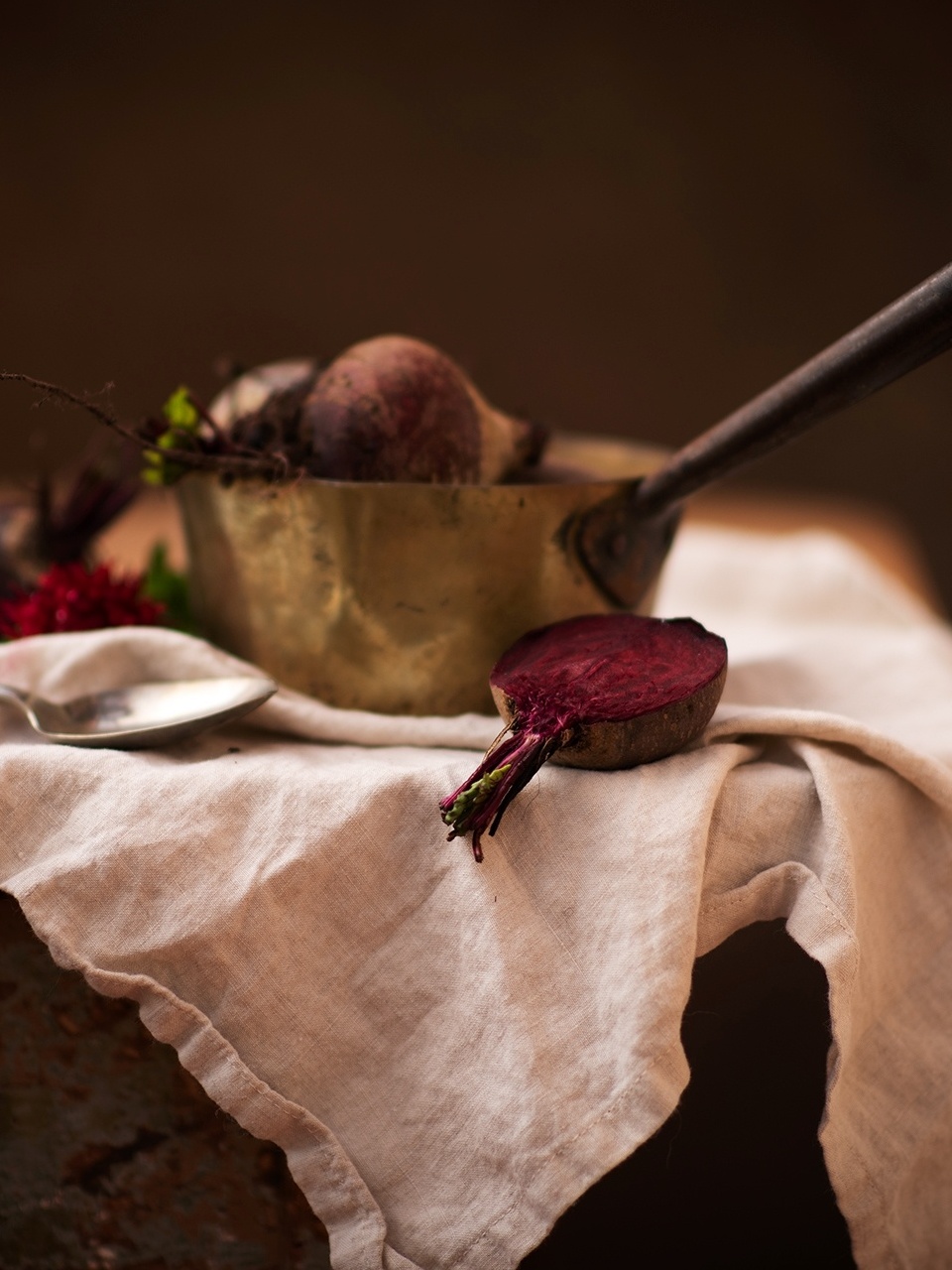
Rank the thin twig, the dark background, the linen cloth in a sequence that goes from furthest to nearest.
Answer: the dark background < the thin twig < the linen cloth

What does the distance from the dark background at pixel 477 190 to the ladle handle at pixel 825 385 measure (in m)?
1.76

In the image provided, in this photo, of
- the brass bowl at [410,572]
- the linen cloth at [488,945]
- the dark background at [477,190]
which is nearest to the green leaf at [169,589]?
the brass bowl at [410,572]

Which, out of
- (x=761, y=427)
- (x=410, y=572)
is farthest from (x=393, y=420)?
(x=761, y=427)

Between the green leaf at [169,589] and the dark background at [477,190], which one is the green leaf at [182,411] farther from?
the dark background at [477,190]

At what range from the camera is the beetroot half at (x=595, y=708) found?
0.48 m

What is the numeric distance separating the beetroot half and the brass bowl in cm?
7

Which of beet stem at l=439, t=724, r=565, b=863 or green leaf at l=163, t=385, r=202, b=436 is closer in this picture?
beet stem at l=439, t=724, r=565, b=863

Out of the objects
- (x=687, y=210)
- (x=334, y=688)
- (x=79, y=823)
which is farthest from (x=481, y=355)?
(x=79, y=823)

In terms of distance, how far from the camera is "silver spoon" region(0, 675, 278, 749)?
1.87ft

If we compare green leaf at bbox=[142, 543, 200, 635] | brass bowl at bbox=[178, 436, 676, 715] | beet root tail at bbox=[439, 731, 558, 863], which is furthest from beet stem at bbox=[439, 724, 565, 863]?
green leaf at bbox=[142, 543, 200, 635]

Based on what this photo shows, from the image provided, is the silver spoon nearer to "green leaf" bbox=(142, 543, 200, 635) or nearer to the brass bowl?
the brass bowl

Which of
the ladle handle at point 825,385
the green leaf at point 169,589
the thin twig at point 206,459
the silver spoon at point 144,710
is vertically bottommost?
the green leaf at point 169,589

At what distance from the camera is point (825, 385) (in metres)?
0.52

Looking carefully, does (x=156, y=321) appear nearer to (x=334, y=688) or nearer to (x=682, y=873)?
(x=334, y=688)
